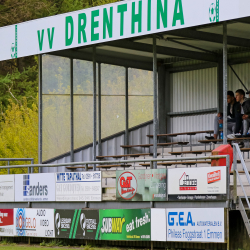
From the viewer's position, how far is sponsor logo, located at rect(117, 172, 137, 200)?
12.6 meters

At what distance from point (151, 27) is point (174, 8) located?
75 cm

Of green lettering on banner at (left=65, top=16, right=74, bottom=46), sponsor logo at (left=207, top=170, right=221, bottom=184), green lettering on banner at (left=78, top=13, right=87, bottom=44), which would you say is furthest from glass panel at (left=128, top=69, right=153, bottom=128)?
sponsor logo at (left=207, top=170, right=221, bottom=184)

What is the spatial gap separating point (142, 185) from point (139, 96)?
25.5 feet

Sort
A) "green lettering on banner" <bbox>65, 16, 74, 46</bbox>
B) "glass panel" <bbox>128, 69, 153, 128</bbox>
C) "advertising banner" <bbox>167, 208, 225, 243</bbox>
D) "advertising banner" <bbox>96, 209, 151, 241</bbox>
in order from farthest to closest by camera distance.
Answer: "glass panel" <bbox>128, 69, 153, 128</bbox> → "green lettering on banner" <bbox>65, 16, 74, 46</bbox> → "advertising banner" <bbox>96, 209, 151, 241</bbox> → "advertising banner" <bbox>167, 208, 225, 243</bbox>

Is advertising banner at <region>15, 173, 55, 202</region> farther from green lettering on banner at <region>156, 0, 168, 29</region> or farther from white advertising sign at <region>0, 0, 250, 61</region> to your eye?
green lettering on banner at <region>156, 0, 168, 29</region>

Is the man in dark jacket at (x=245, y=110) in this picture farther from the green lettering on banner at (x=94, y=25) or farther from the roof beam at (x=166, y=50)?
the green lettering on banner at (x=94, y=25)

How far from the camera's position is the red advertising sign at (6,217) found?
49.2ft

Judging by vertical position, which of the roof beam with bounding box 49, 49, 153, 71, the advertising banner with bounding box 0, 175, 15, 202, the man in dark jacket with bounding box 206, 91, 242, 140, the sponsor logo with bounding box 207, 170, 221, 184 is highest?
the roof beam with bounding box 49, 49, 153, 71

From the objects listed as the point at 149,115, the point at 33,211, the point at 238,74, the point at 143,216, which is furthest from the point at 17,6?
the point at 143,216

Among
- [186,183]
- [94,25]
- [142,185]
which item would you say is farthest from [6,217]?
[186,183]

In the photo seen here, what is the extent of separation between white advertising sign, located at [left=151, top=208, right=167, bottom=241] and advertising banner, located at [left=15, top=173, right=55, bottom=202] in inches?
122

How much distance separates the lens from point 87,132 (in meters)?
18.6

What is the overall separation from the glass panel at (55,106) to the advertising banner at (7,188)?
2418 millimetres

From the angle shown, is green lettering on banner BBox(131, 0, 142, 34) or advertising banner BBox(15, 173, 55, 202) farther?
advertising banner BBox(15, 173, 55, 202)
